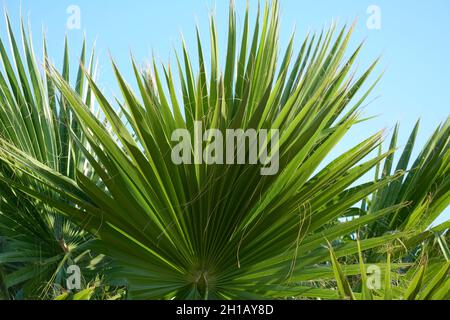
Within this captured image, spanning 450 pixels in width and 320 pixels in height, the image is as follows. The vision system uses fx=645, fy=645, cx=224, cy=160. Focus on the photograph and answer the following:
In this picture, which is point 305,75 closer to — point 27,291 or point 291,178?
point 291,178

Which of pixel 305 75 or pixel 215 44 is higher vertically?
pixel 215 44

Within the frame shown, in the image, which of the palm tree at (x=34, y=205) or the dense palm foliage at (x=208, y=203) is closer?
the dense palm foliage at (x=208, y=203)

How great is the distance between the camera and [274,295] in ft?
7.70

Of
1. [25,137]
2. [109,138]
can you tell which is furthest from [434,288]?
[25,137]

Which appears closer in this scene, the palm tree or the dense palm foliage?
the dense palm foliage

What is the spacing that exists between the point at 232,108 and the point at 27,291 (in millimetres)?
1142

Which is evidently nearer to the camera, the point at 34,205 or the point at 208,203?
the point at 208,203

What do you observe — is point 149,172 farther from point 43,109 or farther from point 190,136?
point 43,109
